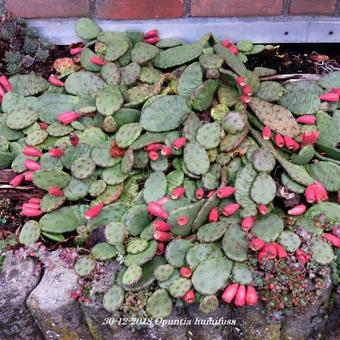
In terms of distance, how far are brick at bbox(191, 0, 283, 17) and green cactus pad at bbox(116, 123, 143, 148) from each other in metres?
0.69

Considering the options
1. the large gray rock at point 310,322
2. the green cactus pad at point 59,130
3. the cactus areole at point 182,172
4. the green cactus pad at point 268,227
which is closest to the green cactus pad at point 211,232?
the cactus areole at point 182,172

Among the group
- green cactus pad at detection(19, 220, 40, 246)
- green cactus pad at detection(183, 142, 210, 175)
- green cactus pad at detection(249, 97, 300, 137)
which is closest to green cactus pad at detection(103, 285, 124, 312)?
green cactus pad at detection(19, 220, 40, 246)

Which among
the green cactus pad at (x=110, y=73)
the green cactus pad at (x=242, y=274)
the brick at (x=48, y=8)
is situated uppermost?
the brick at (x=48, y=8)

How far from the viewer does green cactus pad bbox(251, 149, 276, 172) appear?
5.64 ft

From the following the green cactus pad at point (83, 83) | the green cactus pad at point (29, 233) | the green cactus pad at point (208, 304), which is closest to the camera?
the green cactus pad at point (208, 304)

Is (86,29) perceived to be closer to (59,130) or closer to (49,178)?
(59,130)

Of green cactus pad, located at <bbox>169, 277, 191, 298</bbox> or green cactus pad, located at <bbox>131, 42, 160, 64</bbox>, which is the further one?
green cactus pad, located at <bbox>131, 42, 160, 64</bbox>

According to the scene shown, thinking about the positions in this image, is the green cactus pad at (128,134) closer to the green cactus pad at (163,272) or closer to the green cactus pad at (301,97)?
the green cactus pad at (163,272)

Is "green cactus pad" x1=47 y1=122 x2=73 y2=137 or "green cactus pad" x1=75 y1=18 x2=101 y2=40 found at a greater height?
"green cactus pad" x1=75 y1=18 x2=101 y2=40

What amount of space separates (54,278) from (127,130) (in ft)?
1.90

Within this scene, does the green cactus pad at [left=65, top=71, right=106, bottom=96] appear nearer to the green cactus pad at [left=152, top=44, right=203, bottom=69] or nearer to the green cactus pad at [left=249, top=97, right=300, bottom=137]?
the green cactus pad at [left=152, top=44, right=203, bottom=69]

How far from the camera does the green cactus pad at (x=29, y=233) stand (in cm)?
174

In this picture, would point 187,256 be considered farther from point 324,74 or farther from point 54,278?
point 324,74

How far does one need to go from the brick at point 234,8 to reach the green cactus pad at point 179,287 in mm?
1225
